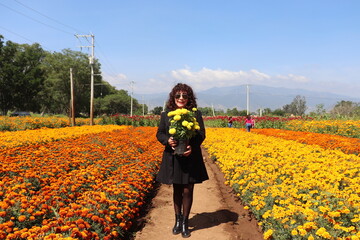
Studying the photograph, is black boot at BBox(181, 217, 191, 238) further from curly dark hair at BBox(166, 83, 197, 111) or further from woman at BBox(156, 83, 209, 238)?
curly dark hair at BBox(166, 83, 197, 111)

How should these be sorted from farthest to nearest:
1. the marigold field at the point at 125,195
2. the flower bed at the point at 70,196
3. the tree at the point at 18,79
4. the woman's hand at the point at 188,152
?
1. the tree at the point at 18,79
2. the woman's hand at the point at 188,152
3. the marigold field at the point at 125,195
4. the flower bed at the point at 70,196

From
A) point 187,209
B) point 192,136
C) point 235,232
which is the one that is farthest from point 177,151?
point 235,232

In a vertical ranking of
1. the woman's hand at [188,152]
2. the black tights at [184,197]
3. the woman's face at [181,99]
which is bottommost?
the black tights at [184,197]

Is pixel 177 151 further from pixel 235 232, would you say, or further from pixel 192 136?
pixel 235 232

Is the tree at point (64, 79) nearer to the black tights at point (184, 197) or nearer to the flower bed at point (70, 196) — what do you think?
the flower bed at point (70, 196)

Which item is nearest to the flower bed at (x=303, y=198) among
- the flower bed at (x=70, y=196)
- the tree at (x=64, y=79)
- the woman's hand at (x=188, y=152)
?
the woman's hand at (x=188, y=152)

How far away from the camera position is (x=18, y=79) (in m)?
45.3

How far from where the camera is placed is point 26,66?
50750mm

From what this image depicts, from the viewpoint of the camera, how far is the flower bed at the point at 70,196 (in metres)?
2.97

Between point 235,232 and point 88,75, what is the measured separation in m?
58.9

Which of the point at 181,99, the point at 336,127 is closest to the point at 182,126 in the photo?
the point at 181,99

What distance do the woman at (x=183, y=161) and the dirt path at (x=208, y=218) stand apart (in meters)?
0.43

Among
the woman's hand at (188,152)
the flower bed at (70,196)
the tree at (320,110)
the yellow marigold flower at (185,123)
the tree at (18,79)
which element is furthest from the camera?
the tree at (18,79)

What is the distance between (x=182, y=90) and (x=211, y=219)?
2.50m
